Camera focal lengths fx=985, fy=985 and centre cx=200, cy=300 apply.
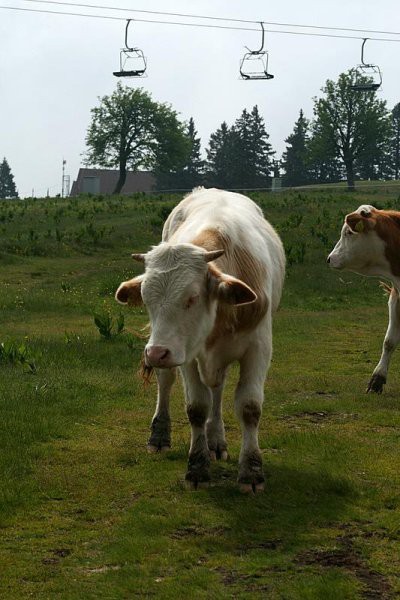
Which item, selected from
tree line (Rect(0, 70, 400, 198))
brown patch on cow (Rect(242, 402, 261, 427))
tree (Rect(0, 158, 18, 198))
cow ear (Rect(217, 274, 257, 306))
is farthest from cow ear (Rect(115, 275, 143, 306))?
tree (Rect(0, 158, 18, 198))

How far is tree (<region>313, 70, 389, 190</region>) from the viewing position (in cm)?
9062

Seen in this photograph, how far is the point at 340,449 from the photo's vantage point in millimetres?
7863

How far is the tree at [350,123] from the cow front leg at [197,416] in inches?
3344

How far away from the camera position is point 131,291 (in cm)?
632

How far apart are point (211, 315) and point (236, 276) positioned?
23.6 inches

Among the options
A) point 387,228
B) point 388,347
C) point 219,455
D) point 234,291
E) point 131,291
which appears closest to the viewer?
point 234,291

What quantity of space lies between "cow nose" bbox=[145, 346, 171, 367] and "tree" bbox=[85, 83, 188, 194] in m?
82.9

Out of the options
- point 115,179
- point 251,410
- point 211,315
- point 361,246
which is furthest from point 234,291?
point 115,179

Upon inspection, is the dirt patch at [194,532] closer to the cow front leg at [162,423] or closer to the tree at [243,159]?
the cow front leg at [162,423]

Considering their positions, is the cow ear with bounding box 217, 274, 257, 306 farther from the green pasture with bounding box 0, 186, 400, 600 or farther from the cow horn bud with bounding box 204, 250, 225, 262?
the green pasture with bounding box 0, 186, 400, 600

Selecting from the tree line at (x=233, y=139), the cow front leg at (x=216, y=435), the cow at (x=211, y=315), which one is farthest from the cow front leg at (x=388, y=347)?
the tree line at (x=233, y=139)

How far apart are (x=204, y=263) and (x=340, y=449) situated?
2.55 meters

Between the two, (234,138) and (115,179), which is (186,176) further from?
(115,179)

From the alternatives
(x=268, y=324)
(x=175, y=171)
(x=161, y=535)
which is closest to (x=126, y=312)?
(x=268, y=324)
